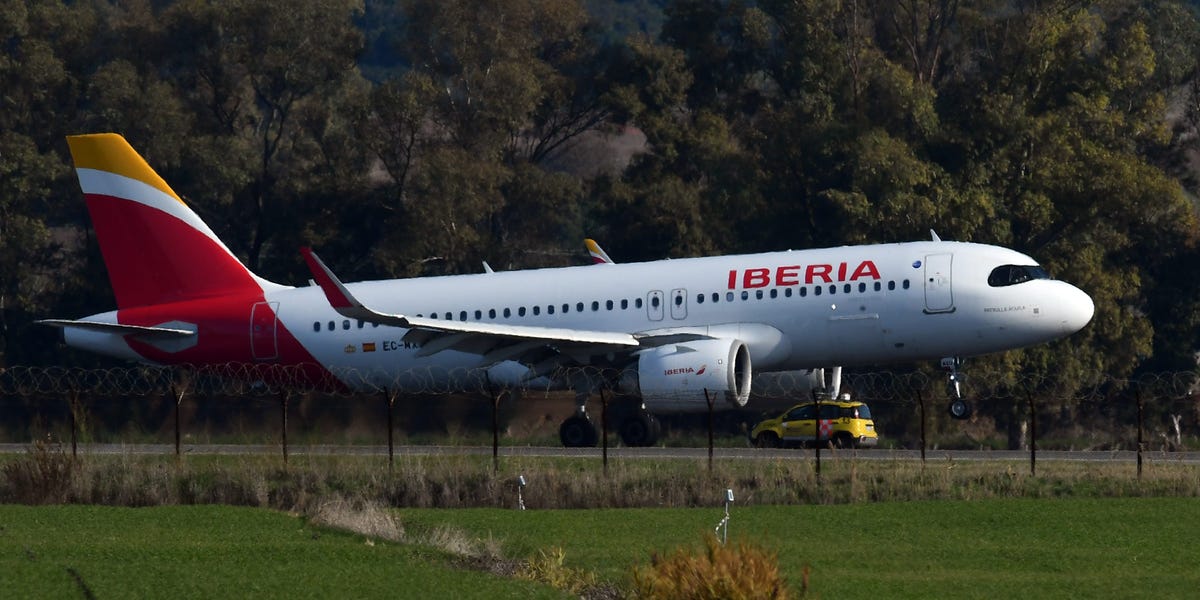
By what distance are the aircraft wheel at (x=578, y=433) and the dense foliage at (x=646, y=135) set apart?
16399 mm

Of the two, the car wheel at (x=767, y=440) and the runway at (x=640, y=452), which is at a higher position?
the car wheel at (x=767, y=440)

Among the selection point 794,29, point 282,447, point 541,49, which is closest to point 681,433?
point 282,447

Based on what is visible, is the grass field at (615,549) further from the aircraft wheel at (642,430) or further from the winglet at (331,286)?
the aircraft wheel at (642,430)

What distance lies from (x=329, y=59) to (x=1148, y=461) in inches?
1652

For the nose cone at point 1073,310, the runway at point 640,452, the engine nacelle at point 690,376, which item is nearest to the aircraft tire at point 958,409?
the runway at point 640,452

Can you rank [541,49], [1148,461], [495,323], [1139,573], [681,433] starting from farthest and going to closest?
1. [541,49]
2. [681,433]
3. [495,323]
4. [1148,461]
5. [1139,573]

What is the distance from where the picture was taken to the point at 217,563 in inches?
887

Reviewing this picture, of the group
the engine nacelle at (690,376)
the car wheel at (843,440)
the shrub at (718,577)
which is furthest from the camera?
the car wheel at (843,440)

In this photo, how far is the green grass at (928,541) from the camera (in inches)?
864

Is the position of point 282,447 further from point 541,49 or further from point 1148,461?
point 541,49

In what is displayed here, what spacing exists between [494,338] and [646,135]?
2779 cm

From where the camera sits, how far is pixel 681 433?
51781mm

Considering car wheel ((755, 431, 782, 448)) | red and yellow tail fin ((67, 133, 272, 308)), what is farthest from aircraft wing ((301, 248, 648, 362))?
red and yellow tail fin ((67, 133, 272, 308))

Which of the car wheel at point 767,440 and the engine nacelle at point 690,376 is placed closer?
the engine nacelle at point 690,376
